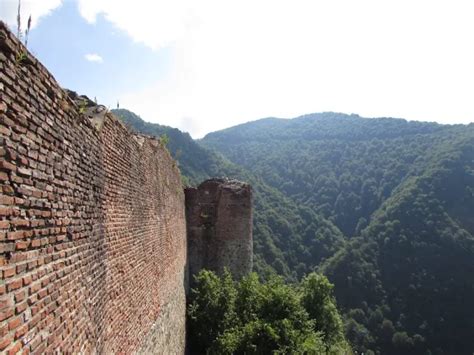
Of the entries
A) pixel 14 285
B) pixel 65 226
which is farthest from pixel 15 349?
pixel 65 226

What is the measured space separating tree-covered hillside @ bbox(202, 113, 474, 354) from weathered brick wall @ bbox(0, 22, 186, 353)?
42.9 m

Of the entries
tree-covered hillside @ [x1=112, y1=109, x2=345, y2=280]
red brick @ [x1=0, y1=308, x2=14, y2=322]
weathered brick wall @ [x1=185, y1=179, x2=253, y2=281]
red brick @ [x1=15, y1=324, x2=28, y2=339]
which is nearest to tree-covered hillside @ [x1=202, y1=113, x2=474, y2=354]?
tree-covered hillside @ [x1=112, y1=109, x2=345, y2=280]

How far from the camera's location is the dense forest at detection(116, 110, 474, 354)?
1762 inches

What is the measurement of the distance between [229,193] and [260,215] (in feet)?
131

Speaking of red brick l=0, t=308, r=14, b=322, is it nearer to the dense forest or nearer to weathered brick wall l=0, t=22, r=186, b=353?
weathered brick wall l=0, t=22, r=186, b=353

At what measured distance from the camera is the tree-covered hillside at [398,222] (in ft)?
147

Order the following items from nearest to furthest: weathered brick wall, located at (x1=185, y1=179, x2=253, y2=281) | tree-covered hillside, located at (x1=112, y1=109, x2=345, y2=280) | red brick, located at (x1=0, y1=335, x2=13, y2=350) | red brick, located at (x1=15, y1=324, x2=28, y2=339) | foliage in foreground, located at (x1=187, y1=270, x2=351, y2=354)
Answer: red brick, located at (x1=0, y1=335, x2=13, y2=350) → red brick, located at (x1=15, y1=324, x2=28, y2=339) → foliage in foreground, located at (x1=187, y1=270, x2=351, y2=354) → weathered brick wall, located at (x1=185, y1=179, x2=253, y2=281) → tree-covered hillside, located at (x1=112, y1=109, x2=345, y2=280)

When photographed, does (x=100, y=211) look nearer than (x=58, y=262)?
No

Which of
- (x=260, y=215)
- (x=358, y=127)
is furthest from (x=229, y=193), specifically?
(x=358, y=127)

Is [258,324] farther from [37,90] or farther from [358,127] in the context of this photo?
[358,127]

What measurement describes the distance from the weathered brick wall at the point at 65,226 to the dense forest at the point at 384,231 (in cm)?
2462

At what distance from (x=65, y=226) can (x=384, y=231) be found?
58.8m

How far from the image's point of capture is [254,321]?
1168cm

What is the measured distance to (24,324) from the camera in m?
2.76
